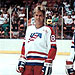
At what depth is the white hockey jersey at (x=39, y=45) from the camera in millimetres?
2721

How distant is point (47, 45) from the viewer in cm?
276

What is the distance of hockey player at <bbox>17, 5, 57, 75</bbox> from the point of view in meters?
2.71

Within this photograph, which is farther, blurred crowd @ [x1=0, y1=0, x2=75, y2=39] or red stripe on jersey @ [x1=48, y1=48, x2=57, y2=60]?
blurred crowd @ [x1=0, y1=0, x2=75, y2=39]

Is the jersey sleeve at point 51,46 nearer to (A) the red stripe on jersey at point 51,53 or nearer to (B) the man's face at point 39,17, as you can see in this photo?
(A) the red stripe on jersey at point 51,53

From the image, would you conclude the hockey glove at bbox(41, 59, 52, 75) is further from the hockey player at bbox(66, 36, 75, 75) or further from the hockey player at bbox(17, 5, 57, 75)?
the hockey player at bbox(66, 36, 75, 75)

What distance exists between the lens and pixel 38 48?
2.74 metres

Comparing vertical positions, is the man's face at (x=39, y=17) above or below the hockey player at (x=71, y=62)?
above

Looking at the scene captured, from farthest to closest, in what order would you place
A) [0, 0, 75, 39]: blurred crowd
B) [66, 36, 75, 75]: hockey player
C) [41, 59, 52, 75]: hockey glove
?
[0, 0, 75, 39]: blurred crowd
[41, 59, 52, 75]: hockey glove
[66, 36, 75, 75]: hockey player

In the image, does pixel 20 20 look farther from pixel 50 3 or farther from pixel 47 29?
pixel 47 29

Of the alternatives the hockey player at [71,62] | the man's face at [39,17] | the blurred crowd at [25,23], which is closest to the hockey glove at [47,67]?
the hockey player at [71,62]

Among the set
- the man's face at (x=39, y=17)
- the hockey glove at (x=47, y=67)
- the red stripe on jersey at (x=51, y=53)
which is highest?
the man's face at (x=39, y=17)

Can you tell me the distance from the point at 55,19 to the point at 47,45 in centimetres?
891

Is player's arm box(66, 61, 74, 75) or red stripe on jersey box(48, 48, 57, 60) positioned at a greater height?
red stripe on jersey box(48, 48, 57, 60)

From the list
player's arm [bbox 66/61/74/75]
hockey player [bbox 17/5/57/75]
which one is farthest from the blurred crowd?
player's arm [bbox 66/61/74/75]
